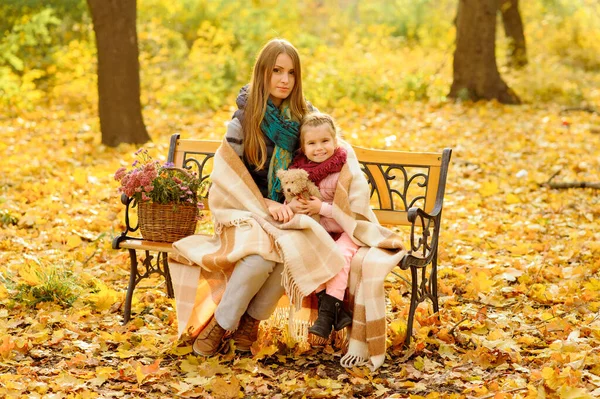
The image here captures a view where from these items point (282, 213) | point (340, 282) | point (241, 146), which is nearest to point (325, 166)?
point (282, 213)

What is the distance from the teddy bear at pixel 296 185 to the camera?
399cm

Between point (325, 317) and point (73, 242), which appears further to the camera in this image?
point (73, 242)

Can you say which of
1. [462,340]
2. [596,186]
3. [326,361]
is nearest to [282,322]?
[326,361]

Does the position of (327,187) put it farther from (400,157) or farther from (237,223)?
(400,157)

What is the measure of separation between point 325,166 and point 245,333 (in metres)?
0.97

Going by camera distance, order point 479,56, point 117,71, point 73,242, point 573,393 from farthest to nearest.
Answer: point 479,56
point 117,71
point 73,242
point 573,393

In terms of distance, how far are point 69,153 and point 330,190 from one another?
542cm

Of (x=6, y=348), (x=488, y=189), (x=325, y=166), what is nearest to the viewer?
(x=6, y=348)

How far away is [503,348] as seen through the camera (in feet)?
12.6

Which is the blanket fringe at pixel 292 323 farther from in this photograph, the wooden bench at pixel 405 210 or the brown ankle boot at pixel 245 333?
the wooden bench at pixel 405 210

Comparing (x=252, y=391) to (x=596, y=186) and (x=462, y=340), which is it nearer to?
(x=462, y=340)

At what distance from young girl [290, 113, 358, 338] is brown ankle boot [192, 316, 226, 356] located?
0.52 metres

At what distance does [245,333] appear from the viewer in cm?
396

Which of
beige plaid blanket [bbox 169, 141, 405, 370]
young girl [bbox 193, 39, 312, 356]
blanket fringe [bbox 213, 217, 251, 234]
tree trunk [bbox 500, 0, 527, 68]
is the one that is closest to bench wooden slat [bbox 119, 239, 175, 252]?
beige plaid blanket [bbox 169, 141, 405, 370]
